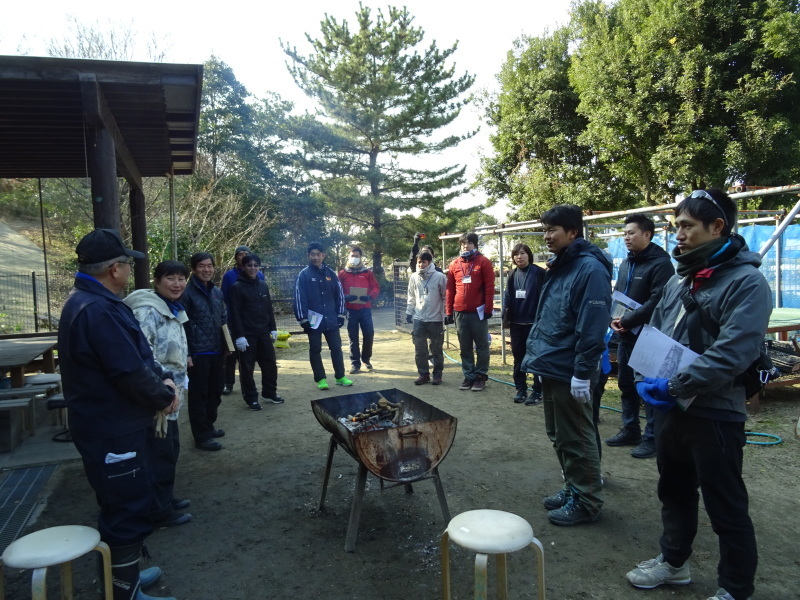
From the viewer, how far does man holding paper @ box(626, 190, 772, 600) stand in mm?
2100

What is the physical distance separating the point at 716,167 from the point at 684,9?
14.7 ft

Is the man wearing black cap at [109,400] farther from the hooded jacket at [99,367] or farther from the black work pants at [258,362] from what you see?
the black work pants at [258,362]

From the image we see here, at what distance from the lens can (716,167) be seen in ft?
46.5

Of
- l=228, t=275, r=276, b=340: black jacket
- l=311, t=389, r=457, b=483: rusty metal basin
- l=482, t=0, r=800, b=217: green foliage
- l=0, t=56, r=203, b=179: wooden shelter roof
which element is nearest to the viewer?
l=311, t=389, r=457, b=483: rusty metal basin

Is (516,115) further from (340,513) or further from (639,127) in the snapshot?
(340,513)

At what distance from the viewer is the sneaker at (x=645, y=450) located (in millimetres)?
4316

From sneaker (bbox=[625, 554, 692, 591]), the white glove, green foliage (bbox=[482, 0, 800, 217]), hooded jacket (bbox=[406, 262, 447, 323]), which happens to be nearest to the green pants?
the white glove

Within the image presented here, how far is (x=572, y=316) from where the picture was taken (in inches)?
122

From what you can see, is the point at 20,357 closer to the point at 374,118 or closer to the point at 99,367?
the point at 99,367

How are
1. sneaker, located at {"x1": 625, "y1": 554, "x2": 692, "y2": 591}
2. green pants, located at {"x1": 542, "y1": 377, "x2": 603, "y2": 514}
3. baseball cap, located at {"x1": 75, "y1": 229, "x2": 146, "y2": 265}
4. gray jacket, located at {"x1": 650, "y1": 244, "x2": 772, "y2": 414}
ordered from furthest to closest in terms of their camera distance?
green pants, located at {"x1": 542, "y1": 377, "x2": 603, "y2": 514}, sneaker, located at {"x1": 625, "y1": 554, "x2": 692, "y2": 591}, baseball cap, located at {"x1": 75, "y1": 229, "x2": 146, "y2": 265}, gray jacket, located at {"x1": 650, "y1": 244, "x2": 772, "y2": 414}

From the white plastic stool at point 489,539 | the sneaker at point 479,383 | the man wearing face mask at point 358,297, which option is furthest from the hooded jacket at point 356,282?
the white plastic stool at point 489,539

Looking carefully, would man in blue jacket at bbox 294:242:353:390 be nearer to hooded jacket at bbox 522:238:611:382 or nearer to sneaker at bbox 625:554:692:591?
hooded jacket at bbox 522:238:611:382

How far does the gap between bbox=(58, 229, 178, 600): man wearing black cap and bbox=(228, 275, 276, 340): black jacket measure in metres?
3.59

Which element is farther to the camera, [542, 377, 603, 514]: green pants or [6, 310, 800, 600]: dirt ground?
[542, 377, 603, 514]: green pants
